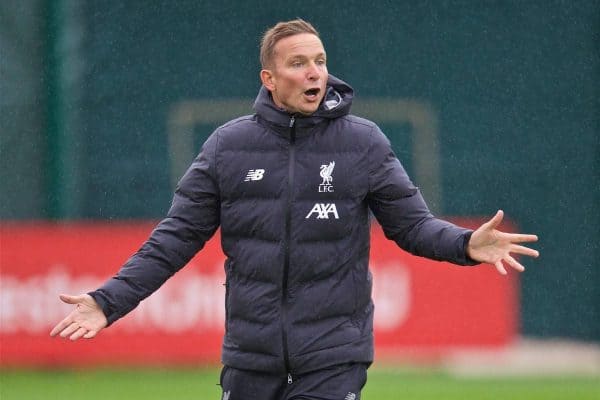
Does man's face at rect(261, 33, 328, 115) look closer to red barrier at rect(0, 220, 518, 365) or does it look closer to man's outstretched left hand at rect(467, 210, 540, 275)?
man's outstretched left hand at rect(467, 210, 540, 275)

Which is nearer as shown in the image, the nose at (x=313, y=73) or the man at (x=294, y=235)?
the man at (x=294, y=235)

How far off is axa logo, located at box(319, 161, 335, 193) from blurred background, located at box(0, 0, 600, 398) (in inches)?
386

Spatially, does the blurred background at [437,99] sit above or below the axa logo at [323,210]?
→ above

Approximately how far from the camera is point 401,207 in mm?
6086

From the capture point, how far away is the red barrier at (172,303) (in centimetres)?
1255

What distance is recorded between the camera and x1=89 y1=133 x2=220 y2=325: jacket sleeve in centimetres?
608

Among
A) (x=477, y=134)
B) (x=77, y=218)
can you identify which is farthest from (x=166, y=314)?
(x=477, y=134)

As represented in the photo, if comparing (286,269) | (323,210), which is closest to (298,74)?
(323,210)

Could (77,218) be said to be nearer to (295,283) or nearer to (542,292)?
(542,292)

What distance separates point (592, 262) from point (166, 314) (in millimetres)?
5717

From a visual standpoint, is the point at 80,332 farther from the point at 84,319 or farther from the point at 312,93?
the point at 312,93

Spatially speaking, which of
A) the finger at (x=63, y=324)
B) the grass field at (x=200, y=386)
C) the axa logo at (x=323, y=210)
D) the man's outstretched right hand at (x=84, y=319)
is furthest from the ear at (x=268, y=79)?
the grass field at (x=200, y=386)

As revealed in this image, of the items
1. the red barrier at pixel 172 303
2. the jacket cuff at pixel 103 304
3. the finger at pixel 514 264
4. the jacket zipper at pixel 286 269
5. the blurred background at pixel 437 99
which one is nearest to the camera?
the finger at pixel 514 264

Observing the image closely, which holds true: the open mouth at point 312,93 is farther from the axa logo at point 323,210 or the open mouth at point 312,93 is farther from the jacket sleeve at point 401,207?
the axa logo at point 323,210
